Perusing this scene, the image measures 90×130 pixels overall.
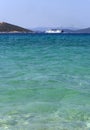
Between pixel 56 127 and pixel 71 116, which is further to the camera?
pixel 71 116

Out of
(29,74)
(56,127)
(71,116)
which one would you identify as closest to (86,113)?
(71,116)

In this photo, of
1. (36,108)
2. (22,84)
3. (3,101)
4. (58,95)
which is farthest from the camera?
(22,84)

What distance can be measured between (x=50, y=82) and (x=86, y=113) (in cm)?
395

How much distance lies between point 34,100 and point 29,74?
4.45 m

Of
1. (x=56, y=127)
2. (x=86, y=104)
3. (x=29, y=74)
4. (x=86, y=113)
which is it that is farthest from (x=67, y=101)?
(x=29, y=74)

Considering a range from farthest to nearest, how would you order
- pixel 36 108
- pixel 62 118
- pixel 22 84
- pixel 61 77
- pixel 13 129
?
pixel 61 77, pixel 22 84, pixel 36 108, pixel 62 118, pixel 13 129

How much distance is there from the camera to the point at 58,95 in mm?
10305

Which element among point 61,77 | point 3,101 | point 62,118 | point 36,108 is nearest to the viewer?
point 62,118

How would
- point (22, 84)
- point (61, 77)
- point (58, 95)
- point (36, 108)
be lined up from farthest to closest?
point (61, 77)
point (22, 84)
point (58, 95)
point (36, 108)

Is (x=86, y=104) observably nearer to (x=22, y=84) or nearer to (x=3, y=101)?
(x=3, y=101)

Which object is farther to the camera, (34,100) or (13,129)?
(34,100)

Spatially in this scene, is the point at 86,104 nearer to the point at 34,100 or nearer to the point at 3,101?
the point at 34,100

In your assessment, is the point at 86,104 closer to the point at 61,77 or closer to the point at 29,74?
the point at 61,77

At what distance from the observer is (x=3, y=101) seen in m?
9.56
